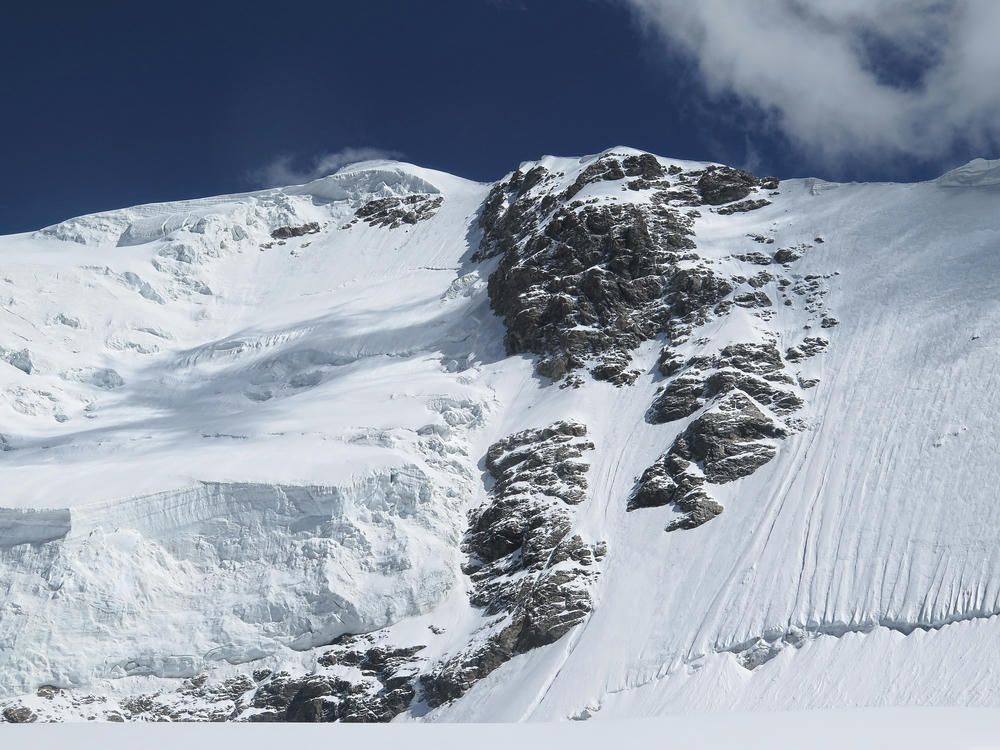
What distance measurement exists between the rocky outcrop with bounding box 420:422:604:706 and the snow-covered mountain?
0.54ft

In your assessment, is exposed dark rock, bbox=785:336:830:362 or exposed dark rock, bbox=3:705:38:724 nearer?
exposed dark rock, bbox=3:705:38:724

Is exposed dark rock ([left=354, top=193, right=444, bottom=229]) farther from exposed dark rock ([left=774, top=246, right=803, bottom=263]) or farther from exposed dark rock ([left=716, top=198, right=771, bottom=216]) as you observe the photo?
exposed dark rock ([left=774, top=246, right=803, bottom=263])

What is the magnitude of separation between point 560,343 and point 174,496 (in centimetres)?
2429

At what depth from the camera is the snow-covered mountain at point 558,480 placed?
3906cm

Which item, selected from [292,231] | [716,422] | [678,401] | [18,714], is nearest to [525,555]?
[716,422]

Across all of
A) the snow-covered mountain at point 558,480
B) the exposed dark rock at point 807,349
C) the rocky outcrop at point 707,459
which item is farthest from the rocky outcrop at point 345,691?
the exposed dark rock at point 807,349

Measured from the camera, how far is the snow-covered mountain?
3906cm

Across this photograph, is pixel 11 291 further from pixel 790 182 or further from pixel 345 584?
pixel 790 182

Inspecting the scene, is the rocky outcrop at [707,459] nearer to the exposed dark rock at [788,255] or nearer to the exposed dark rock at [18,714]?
the exposed dark rock at [788,255]

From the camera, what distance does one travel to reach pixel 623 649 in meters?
39.7

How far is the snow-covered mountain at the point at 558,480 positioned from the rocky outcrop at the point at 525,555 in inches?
6.5

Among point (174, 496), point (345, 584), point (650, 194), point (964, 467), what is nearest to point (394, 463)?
point (345, 584)

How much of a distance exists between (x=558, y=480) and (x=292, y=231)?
5365 centimetres

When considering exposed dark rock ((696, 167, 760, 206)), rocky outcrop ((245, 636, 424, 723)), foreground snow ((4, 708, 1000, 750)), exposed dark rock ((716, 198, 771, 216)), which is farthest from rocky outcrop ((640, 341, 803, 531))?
foreground snow ((4, 708, 1000, 750))
